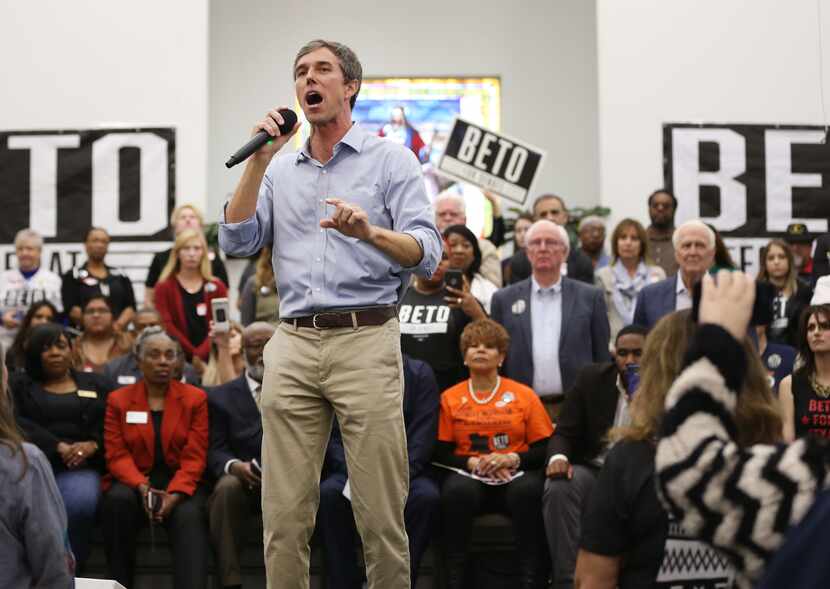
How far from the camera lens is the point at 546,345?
6.36 meters

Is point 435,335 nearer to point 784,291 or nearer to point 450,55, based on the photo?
point 784,291

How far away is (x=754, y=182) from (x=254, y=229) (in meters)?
7.04

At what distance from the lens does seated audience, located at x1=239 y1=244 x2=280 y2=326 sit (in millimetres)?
7363

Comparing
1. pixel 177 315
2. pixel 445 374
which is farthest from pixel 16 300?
pixel 445 374

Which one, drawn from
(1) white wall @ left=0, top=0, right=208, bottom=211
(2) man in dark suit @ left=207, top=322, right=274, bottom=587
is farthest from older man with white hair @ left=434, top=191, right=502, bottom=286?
(1) white wall @ left=0, top=0, right=208, bottom=211

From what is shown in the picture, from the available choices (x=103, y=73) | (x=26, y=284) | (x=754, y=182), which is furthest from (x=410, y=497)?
(x=103, y=73)

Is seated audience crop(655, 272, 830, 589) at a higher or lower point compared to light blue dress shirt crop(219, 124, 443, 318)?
lower

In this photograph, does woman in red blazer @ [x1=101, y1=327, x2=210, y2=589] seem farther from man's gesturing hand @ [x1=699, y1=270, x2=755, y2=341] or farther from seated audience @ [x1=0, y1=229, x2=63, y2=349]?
man's gesturing hand @ [x1=699, y1=270, x2=755, y2=341]

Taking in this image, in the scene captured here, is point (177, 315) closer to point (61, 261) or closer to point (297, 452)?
point (61, 261)

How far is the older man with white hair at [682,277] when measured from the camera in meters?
6.36

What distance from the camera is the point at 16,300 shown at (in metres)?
8.32

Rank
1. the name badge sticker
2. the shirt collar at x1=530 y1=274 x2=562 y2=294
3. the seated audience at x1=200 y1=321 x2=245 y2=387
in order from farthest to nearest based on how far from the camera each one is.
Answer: the seated audience at x1=200 y1=321 x2=245 y2=387 < the shirt collar at x1=530 y1=274 x2=562 y2=294 < the name badge sticker

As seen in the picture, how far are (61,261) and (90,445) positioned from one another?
428 cm

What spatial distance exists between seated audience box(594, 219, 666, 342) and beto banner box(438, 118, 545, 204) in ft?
2.42
